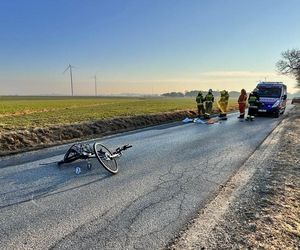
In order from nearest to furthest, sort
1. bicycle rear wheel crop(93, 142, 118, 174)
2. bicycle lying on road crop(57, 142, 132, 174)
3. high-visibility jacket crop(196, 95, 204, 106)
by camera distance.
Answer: bicycle rear wheel crop(93, 142, 118, 174) → bicycle lying on road crop(57, 142, 132, 174) → high-visibility jacket crop(196, 95, 204, 106)

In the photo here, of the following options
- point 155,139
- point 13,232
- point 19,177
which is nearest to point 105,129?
point 155,139

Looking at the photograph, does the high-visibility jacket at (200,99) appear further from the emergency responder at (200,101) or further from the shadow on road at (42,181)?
the shadow on road at (42,181)

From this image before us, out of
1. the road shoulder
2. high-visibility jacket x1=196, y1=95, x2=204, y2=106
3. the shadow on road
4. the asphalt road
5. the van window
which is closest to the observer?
the road shoulder

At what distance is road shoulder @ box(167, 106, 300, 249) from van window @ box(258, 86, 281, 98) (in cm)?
1821

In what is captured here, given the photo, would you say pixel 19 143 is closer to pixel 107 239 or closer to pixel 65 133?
pixel 65 133

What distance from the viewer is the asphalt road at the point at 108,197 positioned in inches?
185

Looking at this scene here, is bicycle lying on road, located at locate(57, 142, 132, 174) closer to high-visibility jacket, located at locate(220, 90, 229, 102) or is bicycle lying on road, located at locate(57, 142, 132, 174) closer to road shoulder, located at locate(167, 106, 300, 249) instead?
road shoulder, located at locate(167, 106, 300, 249)

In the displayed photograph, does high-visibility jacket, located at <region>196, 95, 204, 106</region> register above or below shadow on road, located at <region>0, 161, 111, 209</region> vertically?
above

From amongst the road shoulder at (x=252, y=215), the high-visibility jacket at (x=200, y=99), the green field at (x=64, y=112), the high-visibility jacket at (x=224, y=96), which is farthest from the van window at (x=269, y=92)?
the road shoulder at (x=252, y=215)

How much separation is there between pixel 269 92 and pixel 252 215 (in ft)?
74.3

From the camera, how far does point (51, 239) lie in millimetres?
4582

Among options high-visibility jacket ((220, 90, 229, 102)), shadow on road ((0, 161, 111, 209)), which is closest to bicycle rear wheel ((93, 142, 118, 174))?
shadow on road ((0, 161, 111, 209))

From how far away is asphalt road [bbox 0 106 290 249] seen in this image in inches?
185

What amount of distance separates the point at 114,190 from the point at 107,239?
2164 mm
